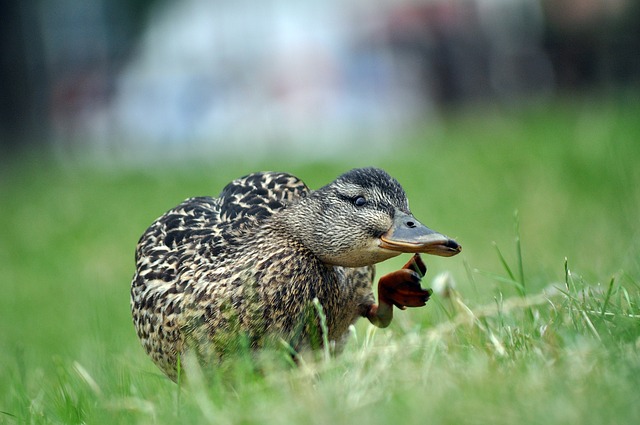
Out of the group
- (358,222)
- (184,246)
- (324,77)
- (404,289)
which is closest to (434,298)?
(404,289)

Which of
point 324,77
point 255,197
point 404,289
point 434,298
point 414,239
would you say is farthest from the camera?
point 324,77

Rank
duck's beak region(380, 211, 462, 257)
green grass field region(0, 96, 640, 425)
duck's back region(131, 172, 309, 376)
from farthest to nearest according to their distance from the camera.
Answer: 1. duck's back region(131, 172, 309, 376)
2. duck's beak region(380, 211, 462, 257)
3. green grass field region(0, 96, 640, 425)

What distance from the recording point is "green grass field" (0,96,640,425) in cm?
251

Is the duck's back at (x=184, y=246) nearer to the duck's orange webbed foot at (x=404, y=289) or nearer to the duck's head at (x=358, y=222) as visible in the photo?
the duck's head at (x=358, y=222)

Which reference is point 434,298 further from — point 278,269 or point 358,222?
point 278,269

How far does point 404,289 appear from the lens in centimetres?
370

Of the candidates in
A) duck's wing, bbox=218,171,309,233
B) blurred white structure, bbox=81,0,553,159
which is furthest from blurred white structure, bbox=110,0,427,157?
duck's wing, bbox=218,171,309,233

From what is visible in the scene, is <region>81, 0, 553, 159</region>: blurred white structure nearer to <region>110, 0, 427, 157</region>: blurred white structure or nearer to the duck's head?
<region>110, 0, 427, 157</region>: blurred white structure

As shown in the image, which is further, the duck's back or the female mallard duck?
the duck's back

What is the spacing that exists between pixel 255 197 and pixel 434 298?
84 centimetres

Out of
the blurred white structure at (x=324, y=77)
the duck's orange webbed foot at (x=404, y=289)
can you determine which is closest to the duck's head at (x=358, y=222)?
the duck's orange webbed foot at (x=404, y=289)

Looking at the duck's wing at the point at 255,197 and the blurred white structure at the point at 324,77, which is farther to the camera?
the blurred white structure at the point at 324,77

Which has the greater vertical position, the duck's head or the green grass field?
the duck's head

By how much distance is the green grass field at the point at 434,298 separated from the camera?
2510mm
